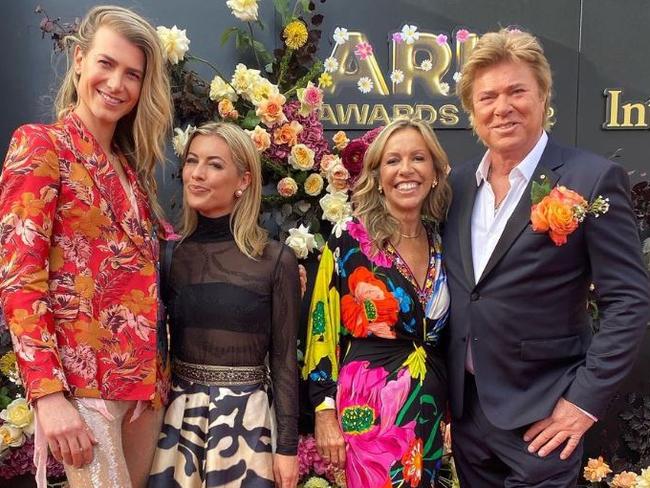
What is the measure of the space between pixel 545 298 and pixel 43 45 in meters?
3.02

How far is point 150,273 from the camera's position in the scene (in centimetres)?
193

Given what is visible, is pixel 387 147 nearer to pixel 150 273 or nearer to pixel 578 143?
pixel 150 273

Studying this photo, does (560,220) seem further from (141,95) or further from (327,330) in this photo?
(141,95)

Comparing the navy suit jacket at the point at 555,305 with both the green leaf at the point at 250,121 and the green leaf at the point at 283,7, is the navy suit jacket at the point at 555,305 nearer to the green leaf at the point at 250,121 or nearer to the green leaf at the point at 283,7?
the green leaf at the point at 250,121

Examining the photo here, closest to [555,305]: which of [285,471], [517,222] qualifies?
[517,222]

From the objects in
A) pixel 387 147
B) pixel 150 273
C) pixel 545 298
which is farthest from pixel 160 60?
pixel 545 298

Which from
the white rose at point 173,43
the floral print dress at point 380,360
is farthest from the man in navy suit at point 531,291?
the white rose at point 173,43

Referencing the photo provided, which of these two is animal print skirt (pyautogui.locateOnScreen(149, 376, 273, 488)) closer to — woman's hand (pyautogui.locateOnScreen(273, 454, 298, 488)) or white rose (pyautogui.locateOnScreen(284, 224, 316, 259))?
woman's hand (pyautogui.locateOnScreen(273, 454, 298, 488))

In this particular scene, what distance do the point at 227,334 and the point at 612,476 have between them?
8.40ft

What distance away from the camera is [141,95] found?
6.66 feet

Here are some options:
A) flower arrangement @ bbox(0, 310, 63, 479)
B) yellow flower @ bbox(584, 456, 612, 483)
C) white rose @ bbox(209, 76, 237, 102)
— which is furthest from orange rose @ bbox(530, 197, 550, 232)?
flower arrangement @ bbox(0, 310, 63, 479)

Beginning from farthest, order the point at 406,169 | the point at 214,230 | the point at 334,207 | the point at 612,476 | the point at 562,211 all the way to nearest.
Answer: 1. the point at 612,476
2. the point at 334,207
3. the point at 406,169
4. the point at 214,230
5. the point at 562,211

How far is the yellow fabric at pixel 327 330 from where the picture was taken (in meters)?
2.27

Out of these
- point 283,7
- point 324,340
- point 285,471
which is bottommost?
point 285,471
